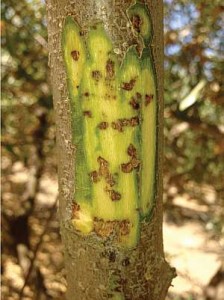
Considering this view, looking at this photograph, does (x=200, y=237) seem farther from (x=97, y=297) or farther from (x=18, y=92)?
(x=97, y=297)

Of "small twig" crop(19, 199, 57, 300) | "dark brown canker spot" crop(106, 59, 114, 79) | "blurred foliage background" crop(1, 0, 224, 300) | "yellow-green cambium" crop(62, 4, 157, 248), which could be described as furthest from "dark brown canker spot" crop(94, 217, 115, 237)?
"small twig" crop(19, 199, 57, 300)

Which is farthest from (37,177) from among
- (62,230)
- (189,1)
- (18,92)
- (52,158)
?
(62,230)

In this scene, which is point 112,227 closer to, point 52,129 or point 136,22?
point 136,22

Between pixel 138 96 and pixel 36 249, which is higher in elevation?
pixel 36 249

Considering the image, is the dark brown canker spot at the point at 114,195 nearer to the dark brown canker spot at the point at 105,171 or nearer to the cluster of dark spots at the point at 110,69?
the dark brown canker spot at the point at 105,171

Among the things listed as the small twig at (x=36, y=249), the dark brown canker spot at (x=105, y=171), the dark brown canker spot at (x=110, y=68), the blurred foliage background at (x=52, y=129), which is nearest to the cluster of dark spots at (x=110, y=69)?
the dark brown canker spot at (x=110, y=68)

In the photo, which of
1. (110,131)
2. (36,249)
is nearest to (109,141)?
(110,131)

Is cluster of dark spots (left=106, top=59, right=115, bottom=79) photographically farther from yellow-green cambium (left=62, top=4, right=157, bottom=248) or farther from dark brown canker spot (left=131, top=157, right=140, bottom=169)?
dark brown canker spot (left=131, top=157, right=140, bottom=169)
